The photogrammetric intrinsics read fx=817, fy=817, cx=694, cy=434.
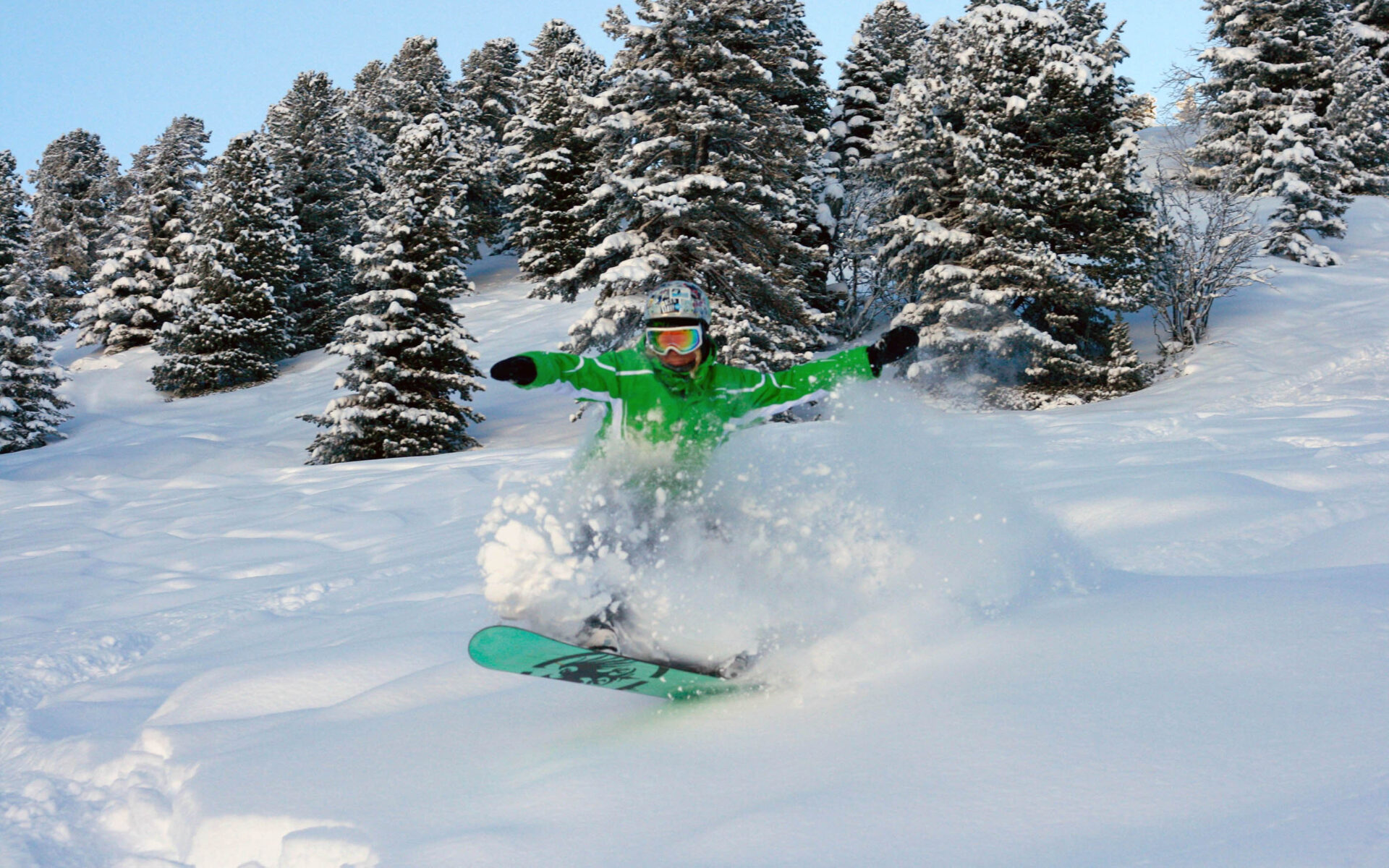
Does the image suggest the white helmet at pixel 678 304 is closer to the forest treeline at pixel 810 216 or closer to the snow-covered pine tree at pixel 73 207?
the forest treeline at pixel 810 216

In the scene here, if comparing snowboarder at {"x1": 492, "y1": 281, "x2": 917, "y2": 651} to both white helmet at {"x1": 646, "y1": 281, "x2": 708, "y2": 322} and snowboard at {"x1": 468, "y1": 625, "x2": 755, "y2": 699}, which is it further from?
snowboard at {"x1": 468, "y1": 625, "x2": 755, "y2": 699}

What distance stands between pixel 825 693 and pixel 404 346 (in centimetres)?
1962

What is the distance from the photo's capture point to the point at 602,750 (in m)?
3.20

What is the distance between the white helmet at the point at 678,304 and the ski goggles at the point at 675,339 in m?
0.09

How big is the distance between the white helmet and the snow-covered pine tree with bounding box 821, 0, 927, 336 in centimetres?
2027

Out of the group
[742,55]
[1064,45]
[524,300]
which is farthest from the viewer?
[524,300]

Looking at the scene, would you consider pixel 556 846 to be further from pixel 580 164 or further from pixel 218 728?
pixel 580 164

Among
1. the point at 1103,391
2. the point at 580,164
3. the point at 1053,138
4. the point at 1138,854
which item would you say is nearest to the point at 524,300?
the point at 580,164

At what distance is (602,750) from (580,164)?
1460 inches

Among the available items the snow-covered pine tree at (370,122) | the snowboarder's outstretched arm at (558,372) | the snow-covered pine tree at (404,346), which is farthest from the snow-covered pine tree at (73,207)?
the snowboarder's outstretched arm at (558,372)

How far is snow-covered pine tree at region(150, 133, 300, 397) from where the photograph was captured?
3192 centimetres

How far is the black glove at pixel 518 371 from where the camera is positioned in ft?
13.8

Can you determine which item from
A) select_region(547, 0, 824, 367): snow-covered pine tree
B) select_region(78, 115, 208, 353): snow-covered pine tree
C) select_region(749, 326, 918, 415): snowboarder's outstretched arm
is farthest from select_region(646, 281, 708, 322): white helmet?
select_region(78, 115, 208, 353): snow-covered pine tree

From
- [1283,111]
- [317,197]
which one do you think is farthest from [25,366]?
[1283,111]
